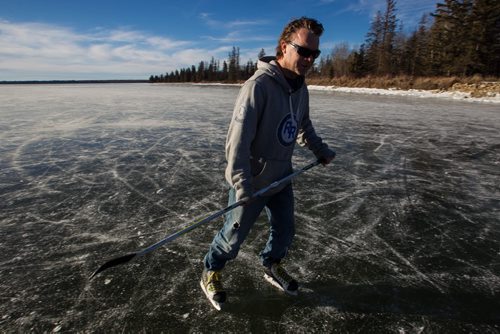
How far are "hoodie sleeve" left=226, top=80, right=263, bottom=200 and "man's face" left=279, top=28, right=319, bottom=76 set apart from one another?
0.92ft

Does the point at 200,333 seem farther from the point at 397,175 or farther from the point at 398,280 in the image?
the point at 397,175

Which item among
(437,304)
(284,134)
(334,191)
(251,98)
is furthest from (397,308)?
(334,191)

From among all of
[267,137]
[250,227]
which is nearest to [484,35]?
[267,137]

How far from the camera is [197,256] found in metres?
2.82

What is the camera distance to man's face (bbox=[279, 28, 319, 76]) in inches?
72.9

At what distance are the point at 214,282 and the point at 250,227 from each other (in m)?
0.51

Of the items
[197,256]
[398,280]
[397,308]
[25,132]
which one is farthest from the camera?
[25,132]

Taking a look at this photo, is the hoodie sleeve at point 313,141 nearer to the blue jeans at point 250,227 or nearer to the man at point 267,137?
the man at point 267,137

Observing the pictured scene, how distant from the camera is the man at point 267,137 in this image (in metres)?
1.82

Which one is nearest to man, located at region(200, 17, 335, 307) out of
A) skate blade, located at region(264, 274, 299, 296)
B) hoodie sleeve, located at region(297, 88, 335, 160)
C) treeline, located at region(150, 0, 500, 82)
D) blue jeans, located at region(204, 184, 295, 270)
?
blue jeans, located at region(204, 184, 295, 270)

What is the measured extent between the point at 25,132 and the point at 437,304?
379 inches

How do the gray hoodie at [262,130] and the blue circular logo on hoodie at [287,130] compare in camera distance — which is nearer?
the gray hoodie at [262,130]

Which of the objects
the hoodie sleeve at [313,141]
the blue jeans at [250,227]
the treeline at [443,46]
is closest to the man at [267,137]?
the blue jeans at [250,227]

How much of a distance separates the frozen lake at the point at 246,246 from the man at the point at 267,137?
0.45 metres
